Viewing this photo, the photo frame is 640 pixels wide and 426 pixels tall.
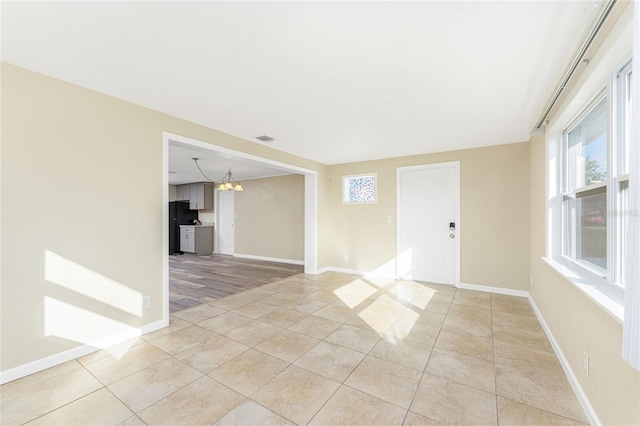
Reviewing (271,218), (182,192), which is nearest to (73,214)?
(271,218)

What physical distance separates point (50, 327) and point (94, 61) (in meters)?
2.14

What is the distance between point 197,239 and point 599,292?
28.0 ft

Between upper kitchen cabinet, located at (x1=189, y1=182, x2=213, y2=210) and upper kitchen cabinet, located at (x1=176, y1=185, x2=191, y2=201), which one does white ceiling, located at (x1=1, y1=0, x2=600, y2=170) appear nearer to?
upper kitchen cabinet, located at (x1=189, y1=182, x2=213, y2=210)

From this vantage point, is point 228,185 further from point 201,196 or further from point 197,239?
point 197,239

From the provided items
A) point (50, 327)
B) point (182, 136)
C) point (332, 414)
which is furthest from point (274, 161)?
point (332, 414)

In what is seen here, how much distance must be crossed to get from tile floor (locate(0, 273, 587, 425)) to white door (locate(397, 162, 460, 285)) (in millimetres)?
1391

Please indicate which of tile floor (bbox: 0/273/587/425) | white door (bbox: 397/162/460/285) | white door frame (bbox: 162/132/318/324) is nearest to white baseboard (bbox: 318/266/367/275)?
white door frame (bbox: 162/132/318/324)

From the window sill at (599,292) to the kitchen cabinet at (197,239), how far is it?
27.0ft

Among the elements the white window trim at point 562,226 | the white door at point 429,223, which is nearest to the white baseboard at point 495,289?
the white door at point 429,223

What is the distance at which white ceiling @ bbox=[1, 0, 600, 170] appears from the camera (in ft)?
4.89

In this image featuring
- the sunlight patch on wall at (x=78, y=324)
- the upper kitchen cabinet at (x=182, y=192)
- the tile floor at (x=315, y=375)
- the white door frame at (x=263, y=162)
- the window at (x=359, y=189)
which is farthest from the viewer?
the upper kitchen cabinet at (x=182, y=192)

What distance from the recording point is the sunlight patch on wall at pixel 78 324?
2.14m

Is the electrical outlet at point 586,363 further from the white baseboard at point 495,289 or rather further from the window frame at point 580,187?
the white baseboard at point 495,289

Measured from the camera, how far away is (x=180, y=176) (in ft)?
24.2
